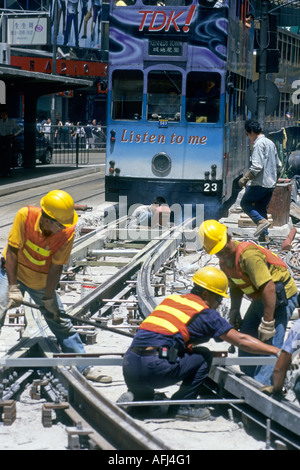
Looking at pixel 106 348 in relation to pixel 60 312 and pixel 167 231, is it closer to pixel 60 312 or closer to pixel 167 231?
pixel 60 312

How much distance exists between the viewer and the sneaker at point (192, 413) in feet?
18.1

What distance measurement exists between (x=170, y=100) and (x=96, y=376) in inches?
369

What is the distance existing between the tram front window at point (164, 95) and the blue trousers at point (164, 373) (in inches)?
382

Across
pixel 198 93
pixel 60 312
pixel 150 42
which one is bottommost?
pixel 60 312

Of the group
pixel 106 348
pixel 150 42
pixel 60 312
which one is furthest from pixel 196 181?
pixel 60 312

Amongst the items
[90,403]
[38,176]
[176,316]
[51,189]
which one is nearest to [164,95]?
[51,189]

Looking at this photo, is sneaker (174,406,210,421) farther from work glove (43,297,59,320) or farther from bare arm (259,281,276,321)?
work glove (43,297,59,320)

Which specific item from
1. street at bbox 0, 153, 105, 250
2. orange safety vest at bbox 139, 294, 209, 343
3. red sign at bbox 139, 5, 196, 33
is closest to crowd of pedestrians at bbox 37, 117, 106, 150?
street at bbox 0, 153, 105, 250

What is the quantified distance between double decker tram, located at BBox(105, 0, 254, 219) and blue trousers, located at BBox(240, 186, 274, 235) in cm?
279

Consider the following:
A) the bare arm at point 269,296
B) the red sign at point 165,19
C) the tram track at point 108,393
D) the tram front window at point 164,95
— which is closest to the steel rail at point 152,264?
the tram track at point 108,393

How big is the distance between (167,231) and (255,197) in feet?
7.70

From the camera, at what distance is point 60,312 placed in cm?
642

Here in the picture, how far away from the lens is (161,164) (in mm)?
15102
